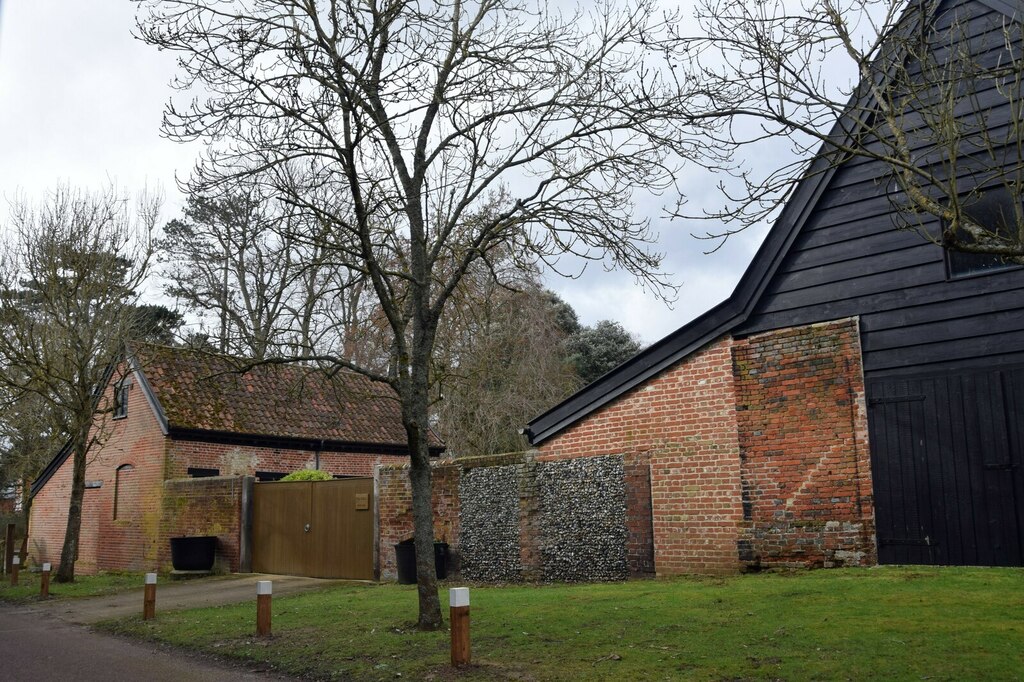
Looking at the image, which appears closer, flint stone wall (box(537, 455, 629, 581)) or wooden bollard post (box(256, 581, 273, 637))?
wooden bollard post (box(256, 581, 273, 637))

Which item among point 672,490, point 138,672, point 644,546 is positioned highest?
point 672,490

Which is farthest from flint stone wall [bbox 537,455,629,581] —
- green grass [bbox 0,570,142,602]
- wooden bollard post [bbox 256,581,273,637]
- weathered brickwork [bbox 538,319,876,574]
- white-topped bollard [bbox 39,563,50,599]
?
white-topped bollard [bbox 39,563,50,599]

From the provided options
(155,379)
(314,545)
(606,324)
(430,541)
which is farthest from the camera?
(606,324)

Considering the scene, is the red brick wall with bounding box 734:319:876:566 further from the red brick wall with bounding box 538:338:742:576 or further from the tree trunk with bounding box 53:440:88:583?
the tree trunk with bounding box 53:440:88:583

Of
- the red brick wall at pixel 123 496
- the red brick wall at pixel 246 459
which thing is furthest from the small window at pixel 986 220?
the red brick wall at pixel 123 496

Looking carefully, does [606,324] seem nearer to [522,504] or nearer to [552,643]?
[522,504]

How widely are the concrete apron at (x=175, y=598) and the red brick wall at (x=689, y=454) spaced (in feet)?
22.1

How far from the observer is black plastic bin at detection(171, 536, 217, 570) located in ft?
64.8

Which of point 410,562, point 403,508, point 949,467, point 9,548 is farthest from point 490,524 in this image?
point 9,548

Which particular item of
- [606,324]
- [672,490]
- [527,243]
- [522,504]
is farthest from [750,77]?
[606,324]

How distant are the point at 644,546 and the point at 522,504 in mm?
2469

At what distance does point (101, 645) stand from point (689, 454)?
842 centimetres

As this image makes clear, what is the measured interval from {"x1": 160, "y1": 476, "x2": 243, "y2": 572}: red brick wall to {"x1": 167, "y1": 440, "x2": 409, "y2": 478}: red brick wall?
2.27ft

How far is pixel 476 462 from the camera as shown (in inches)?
618
